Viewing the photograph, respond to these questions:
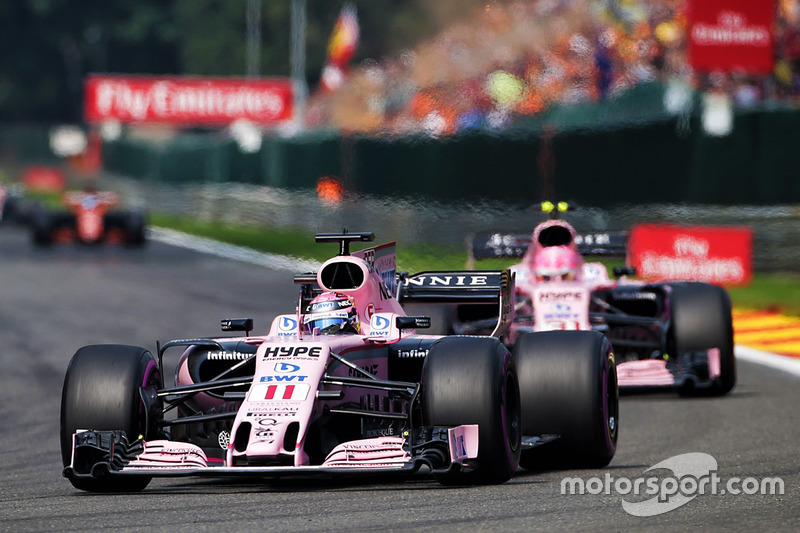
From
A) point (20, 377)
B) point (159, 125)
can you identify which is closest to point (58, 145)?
point (159, 125)

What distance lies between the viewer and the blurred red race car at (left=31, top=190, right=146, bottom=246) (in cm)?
3203

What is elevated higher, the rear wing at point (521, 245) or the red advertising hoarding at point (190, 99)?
the red advertising hoarding at point (190, 99)

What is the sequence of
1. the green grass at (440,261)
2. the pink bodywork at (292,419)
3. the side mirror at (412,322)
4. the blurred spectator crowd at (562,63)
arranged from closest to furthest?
the pink bodywork at (292,419) < the side mirror at (412,322) < the green grass at (440,261) < the blurred spectator crowd at (562,63)

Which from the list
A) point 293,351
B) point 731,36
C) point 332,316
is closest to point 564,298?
point 332,316

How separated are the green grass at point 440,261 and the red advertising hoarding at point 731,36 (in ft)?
10.5

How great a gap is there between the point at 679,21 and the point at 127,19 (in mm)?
63831

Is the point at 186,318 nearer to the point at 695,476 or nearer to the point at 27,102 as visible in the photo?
the point at 695,476

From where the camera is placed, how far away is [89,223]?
32094 mm

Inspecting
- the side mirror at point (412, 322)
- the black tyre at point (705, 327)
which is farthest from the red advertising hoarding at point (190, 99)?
the side mirror at point (412, 322)

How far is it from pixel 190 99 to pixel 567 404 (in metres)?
54.7

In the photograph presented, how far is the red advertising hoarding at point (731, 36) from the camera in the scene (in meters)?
21.9

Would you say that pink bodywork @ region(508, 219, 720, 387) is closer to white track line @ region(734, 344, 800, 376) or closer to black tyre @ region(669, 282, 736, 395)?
black tyre @ region(669, 282, 736, 395)

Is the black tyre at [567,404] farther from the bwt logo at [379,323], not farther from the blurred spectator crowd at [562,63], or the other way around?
the blurred spectator crowd at [562,63]
